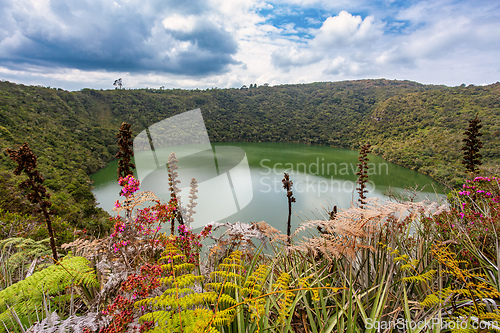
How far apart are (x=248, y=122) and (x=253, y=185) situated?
2541 inches

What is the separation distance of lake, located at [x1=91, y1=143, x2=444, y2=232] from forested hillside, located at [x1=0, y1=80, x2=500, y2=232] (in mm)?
3220

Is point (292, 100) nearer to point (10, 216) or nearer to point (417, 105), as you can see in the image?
point (417, 105)

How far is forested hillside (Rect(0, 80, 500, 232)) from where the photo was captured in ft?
89.3

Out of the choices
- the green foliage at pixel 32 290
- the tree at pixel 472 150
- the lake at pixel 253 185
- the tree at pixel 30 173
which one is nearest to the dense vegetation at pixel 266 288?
the green foliage at pixel 32 290

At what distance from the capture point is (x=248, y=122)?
284 feet

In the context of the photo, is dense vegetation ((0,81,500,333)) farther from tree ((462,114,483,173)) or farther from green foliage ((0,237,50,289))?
tree ((462,114,483,173))

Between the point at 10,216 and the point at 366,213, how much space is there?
11.3 metres

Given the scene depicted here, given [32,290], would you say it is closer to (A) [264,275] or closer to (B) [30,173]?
(B) [30,173]

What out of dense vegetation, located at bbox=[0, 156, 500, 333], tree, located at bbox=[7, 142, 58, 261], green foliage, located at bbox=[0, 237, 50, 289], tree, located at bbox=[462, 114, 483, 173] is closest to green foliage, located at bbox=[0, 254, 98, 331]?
dense vegetation, located at bbox=[0, 156, 500, 333]

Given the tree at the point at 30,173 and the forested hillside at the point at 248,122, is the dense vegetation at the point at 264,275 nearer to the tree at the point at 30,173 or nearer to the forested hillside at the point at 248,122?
the tree at the point at 30,173

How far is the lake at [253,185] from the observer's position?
7.18m

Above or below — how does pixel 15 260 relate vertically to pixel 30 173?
below

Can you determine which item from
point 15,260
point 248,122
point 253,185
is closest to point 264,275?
point 15,260

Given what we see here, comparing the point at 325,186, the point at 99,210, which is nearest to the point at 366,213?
the point at 99,210
